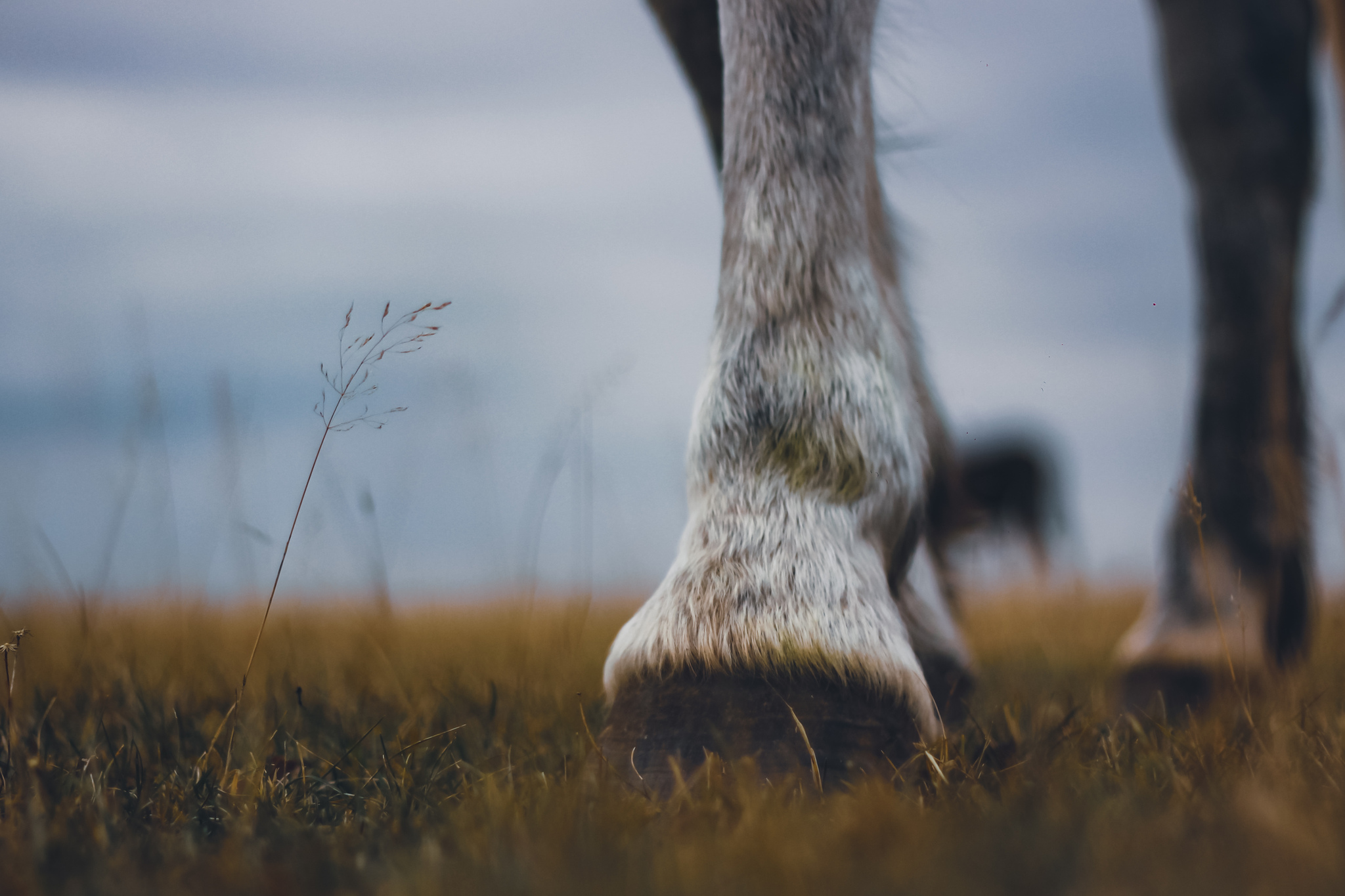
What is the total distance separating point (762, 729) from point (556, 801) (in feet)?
0.82

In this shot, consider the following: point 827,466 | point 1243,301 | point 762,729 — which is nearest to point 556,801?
point 762,729

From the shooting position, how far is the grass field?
59cm

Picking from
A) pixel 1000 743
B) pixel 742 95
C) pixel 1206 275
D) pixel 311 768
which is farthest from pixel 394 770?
pixel 1206 275

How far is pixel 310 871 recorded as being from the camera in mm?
687

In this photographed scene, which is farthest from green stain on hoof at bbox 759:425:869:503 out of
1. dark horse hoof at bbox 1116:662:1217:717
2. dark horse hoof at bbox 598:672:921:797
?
dark horse hoof at bbox 1116:662:1217:717

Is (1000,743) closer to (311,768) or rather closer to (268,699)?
(311,768)

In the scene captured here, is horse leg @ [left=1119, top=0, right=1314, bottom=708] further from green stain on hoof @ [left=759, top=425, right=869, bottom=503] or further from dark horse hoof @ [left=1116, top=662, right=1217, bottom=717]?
green stain on hoof @ [left=759, top=425, right=869, bottom=503]

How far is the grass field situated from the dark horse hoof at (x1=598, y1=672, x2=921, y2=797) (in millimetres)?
38

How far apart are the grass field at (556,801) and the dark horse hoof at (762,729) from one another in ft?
0.13

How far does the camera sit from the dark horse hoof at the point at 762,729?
38.3 inches

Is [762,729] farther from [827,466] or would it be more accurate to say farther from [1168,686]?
[1168,686]

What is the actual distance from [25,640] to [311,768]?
964 millimetres

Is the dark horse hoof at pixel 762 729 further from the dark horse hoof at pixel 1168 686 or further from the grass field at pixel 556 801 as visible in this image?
the dark horse hoof at pixel 1168 686

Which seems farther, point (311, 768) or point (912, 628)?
point (912, 628)
